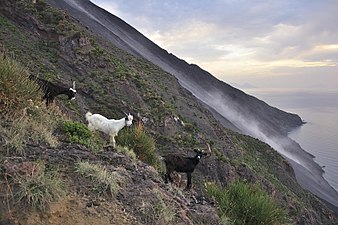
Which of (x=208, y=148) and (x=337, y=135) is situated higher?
(x=337, y=135)

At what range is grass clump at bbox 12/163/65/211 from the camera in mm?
5543

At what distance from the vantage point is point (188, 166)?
32.2ft

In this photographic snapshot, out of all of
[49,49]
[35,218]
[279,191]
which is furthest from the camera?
[279,191]

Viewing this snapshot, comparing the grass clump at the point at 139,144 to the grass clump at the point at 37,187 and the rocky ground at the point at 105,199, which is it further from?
the grass clump at the point at 37,187

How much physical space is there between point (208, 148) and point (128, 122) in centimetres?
1375

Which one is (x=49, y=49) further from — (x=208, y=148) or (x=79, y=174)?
(x=79, y=174)

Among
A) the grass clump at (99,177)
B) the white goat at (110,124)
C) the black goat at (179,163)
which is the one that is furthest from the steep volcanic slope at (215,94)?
the grass clump at (99,177)

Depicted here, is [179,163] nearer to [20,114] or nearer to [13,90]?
[20,114]

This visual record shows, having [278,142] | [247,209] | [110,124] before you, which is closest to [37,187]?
[110,124]

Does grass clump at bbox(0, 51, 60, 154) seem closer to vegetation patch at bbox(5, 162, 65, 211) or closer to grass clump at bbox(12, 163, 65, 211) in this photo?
vegetation patch at bbox(5, 162, 65, 211)

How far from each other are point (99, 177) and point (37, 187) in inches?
40.8

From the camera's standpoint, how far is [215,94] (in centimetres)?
6738

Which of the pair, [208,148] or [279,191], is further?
[279,191]

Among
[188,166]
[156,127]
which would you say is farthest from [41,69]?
[188,166]
